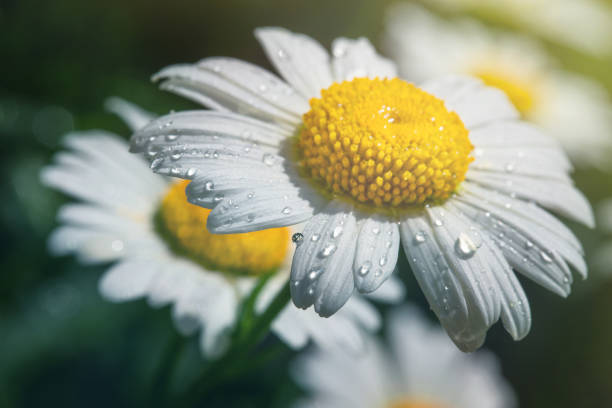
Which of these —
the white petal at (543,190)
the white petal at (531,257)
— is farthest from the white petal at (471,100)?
the white petal at (531,257)

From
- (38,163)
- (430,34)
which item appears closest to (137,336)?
(38,163)

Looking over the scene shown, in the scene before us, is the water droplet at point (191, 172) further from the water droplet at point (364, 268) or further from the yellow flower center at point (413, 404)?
the yellow flower center at point (413, 404)

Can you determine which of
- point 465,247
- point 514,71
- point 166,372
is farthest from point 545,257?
point 514,71

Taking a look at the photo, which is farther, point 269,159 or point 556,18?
point 556,18

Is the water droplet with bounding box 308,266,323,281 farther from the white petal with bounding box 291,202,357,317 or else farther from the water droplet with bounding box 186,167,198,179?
the water droplet with bounding box 186,167,198,179

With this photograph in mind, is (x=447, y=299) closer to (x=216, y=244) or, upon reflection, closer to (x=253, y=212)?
(x=253, y=212)

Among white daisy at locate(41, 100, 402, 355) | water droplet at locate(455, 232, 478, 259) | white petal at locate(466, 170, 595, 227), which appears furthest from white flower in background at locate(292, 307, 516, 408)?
water droplet at locate(455, 232, 478, 259)
